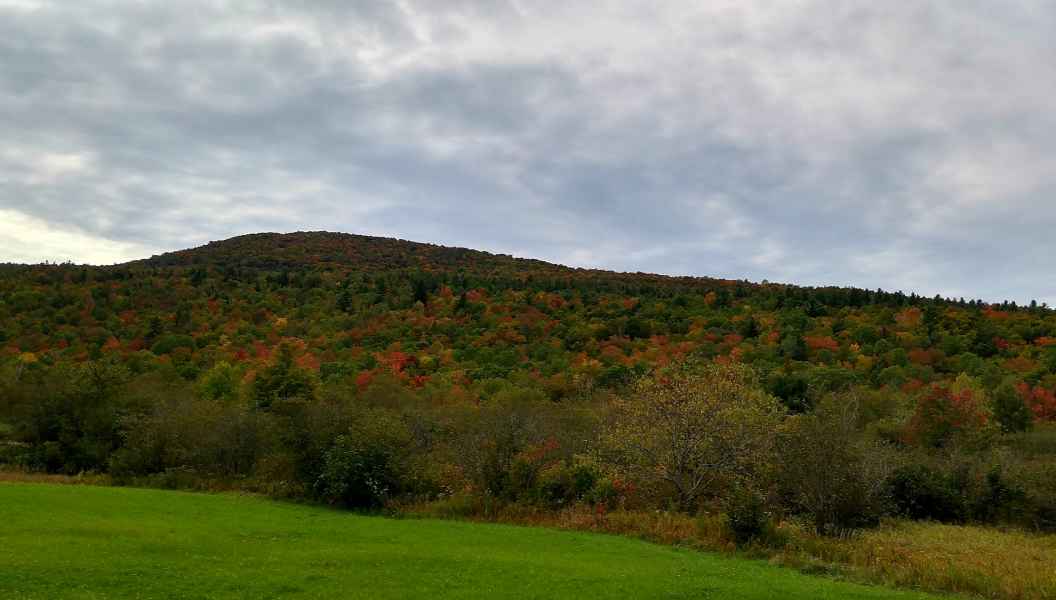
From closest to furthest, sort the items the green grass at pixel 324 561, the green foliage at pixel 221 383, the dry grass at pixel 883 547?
the green grass at pixel 324 561
the dry grass at pixel 883 547
the green foliage at pixel 221 383

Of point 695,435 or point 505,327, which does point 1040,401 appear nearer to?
point 695,435

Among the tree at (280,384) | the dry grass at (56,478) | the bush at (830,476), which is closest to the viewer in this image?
the bush at (830,476)

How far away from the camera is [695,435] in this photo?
1194 inches

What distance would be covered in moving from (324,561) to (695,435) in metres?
17.4

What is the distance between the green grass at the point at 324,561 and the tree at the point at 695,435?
21.1 ft

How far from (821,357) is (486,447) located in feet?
163

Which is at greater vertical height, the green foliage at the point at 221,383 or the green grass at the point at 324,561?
the green foliage at the point at 221,383

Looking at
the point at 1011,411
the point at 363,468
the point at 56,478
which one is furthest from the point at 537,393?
the point at 1011,411

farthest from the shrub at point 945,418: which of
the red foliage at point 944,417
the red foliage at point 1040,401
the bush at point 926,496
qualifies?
the bush at point 926,496

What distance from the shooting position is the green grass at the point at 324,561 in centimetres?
1534

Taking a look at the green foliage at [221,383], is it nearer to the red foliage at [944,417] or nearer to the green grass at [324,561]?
the green grass at [324,561]

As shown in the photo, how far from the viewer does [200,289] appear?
9288cm

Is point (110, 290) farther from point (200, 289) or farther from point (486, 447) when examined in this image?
point (486, 447)

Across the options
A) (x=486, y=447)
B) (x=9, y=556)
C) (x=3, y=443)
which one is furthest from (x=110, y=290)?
(x=9, y=556)
